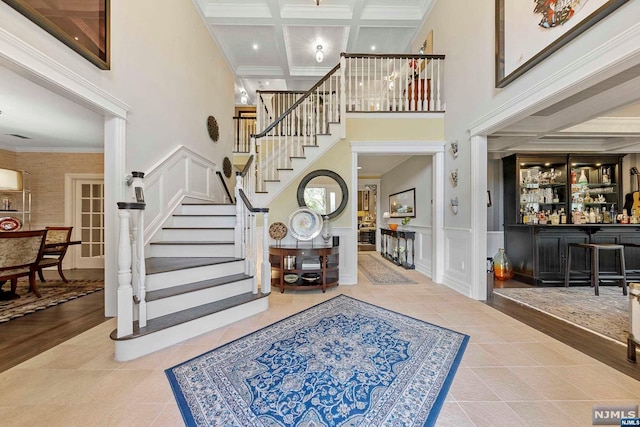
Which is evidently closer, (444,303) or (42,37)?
(42,37)

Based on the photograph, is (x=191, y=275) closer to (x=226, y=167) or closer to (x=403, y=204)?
(x=226, y=167)

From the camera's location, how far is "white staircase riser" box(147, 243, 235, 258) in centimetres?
308

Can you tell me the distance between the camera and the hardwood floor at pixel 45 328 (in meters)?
1.95

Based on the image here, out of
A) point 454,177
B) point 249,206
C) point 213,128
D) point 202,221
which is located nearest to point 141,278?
point 249,206

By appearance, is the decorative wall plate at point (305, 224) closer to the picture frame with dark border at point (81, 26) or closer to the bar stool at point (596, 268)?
the picture frame with dark border at point (81, 26)

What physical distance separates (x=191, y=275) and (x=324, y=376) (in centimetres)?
170

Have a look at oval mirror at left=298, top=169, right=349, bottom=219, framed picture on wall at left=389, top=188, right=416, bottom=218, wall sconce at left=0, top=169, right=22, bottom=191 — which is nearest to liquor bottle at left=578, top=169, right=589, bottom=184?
framed picture on wall at left=389, top=188, right=416, bottom=218

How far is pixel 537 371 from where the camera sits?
5.63 feet

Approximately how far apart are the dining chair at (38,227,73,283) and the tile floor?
2538 mm

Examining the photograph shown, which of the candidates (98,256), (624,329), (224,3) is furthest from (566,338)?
(98,256)

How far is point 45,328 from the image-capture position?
7.75 ft

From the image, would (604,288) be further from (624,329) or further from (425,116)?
(425,116)

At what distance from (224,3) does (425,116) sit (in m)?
4.15

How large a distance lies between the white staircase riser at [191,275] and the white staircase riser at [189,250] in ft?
0.93
